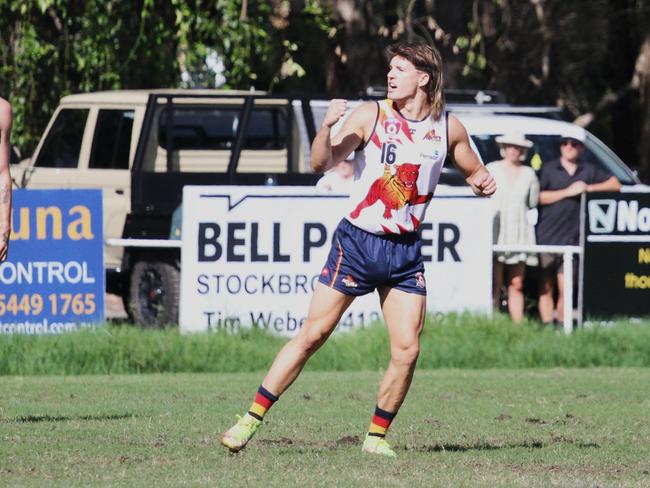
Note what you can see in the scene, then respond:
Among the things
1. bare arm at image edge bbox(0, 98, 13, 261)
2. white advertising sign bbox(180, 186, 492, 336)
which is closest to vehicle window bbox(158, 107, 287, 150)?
white advertising sign bbox(180, 186, 492, 336)

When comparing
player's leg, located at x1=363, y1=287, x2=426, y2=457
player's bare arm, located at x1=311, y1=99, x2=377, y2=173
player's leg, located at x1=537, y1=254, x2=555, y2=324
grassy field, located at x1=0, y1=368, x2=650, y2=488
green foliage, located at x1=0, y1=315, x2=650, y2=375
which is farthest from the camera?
player's leg, located at x1=537, y1=254, x2=555, y2=324

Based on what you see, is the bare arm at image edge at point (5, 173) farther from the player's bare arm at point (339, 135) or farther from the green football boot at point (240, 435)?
the player's bare arm at point (339, 135)

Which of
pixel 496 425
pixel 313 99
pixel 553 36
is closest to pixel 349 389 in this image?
pixel 496 425

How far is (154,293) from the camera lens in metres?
14.9

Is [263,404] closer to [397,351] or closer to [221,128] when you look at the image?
[397,351]

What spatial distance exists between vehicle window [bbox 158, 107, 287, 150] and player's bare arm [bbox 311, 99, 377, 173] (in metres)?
8.27

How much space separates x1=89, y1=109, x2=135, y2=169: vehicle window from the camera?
1608cm

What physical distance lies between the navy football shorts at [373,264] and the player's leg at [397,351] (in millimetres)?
60

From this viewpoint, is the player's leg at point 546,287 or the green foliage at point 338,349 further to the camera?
the player's leg at point 546,287

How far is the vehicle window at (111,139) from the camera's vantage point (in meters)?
16.1

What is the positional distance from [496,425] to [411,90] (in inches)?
98.3

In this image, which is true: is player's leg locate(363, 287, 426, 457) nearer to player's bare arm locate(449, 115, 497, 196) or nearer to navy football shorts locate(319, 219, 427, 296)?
navy football shorts locate(319, 219, 427, 296)

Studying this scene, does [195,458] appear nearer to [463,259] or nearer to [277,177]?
[463,259]

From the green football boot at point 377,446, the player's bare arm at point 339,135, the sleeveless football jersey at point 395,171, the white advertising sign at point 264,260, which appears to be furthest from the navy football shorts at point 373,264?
the white advertising sign at point 264,260
